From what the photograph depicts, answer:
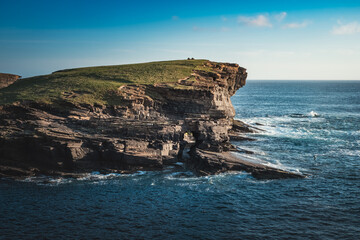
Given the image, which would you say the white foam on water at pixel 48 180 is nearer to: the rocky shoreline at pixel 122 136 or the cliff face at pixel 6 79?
the rocky shoreline at pixel 122 136

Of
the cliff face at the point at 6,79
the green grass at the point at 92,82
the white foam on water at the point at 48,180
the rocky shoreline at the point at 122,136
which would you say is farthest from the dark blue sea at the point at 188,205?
the cliff face at the point at 6,79

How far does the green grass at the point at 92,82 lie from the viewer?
1789 inches

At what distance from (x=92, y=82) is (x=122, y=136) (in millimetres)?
16498

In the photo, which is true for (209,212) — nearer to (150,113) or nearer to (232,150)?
(232,150)

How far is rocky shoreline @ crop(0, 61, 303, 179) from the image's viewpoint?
37.7 metres

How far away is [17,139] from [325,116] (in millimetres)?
82435

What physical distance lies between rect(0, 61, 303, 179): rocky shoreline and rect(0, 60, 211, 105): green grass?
190 cm

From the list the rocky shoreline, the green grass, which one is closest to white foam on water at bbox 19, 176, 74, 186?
the rocky shoreline

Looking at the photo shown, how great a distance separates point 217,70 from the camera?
61.8 meters

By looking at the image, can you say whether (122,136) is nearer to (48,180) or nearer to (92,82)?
(48,180)

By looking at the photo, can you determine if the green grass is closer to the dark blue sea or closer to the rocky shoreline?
the rocky shoreline

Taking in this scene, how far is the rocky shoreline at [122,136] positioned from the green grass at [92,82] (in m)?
1.90

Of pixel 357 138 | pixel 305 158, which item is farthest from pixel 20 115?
pixel 357 138

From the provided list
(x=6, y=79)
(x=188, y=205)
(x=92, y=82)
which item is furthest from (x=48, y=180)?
(x=6, y=79)
